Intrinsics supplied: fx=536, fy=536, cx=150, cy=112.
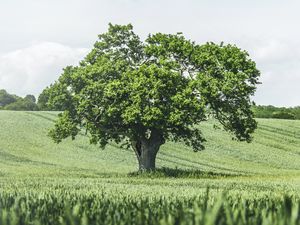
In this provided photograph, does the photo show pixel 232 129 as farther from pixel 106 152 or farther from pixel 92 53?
pixel 106 152

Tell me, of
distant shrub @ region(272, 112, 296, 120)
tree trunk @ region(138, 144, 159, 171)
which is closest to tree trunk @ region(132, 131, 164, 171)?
tree trunk @ region(138, 144, 159, 171)

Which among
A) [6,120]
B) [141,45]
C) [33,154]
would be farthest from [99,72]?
[6,120]

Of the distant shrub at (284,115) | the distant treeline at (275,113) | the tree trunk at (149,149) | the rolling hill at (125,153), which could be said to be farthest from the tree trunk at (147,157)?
the distant shrub at (284,115)

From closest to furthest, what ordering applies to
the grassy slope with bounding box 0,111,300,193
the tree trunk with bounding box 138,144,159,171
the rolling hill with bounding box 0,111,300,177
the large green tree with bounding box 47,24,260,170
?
the large green tree with bounding box 47,24,260,170
the tree trunk with bounding box 138,144,159,171
the grassy slope with bounding box 0,111,300,193
the rolling hill with bounding box 0,111,300,177

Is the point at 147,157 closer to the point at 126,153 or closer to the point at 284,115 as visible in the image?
the point at 126,153

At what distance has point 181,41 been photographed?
43562 mm

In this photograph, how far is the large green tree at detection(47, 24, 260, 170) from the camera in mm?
39344

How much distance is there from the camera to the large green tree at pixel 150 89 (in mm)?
39344

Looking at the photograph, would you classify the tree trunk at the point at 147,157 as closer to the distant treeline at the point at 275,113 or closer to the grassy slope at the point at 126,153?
the grassy slope at the point at 126,153

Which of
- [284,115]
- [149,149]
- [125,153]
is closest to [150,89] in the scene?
[149,149]

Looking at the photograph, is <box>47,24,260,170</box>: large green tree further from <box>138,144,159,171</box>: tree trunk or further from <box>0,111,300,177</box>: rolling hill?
<box>0,111,300,177</box>: rolling hill

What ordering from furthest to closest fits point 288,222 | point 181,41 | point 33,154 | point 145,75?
1. point 33,154
2. point 181,41
3. point 145,75
4. point 288,222

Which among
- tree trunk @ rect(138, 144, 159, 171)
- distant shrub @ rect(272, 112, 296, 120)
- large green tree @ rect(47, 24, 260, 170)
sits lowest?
tree trunk @ rect(138, 144, 159, 171)

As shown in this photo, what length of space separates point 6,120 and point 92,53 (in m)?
35.1
